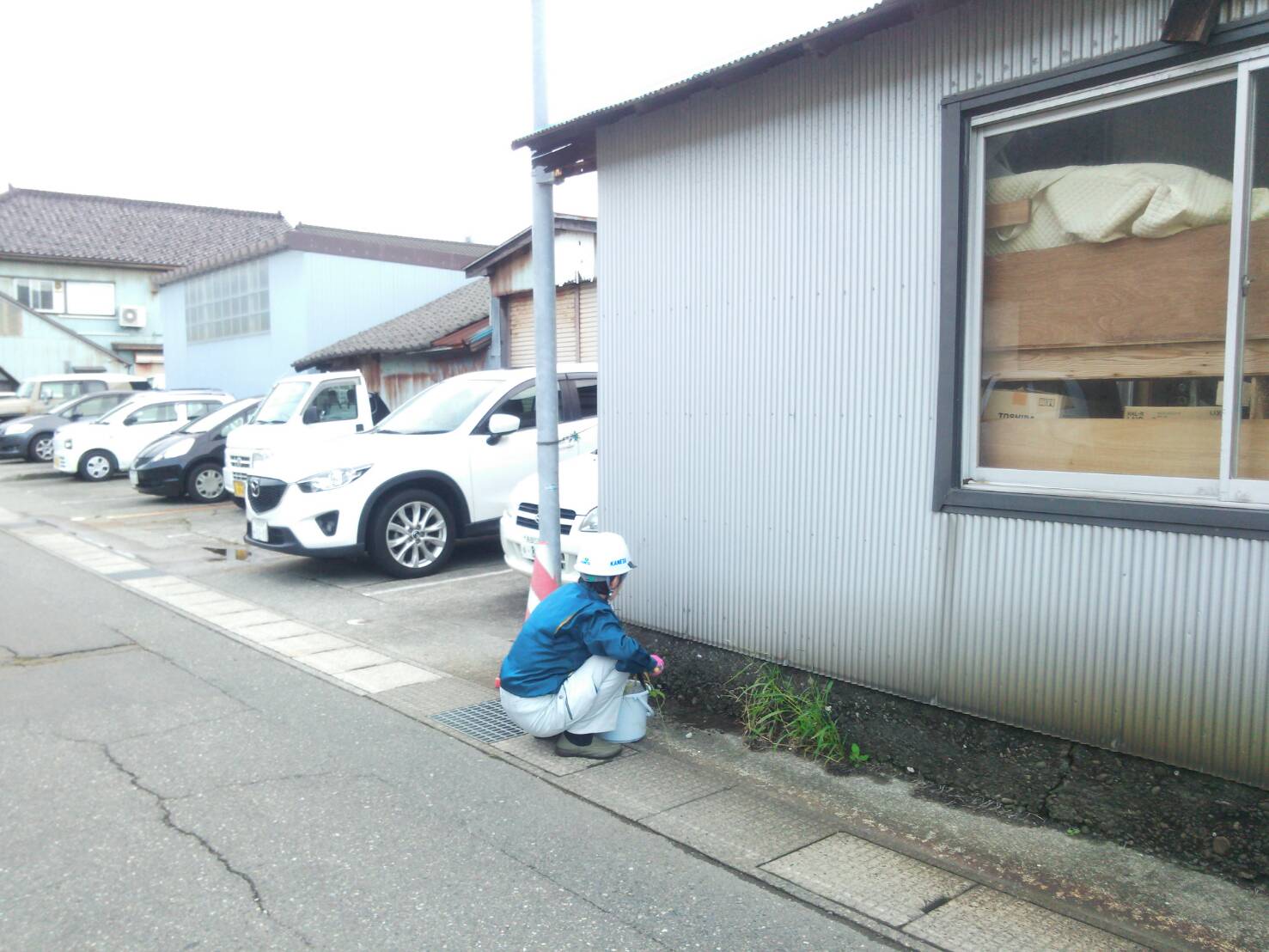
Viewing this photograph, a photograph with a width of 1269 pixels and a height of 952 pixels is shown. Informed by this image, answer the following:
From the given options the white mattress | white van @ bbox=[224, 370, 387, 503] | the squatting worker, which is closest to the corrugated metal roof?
the white mattress

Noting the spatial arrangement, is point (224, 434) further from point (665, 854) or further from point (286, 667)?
point (665, 854)

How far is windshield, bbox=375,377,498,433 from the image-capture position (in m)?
10.3

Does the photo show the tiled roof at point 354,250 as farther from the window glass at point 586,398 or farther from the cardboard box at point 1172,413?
the cardboard box at point 1172,413

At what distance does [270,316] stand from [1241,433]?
22.5 metres

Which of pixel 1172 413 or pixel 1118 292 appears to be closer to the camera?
pixel 1172 413

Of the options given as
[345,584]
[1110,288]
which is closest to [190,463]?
[345,584]

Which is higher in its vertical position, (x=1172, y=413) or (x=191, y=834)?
(x=1172, y=413)

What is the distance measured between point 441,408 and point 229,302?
17.3 metres

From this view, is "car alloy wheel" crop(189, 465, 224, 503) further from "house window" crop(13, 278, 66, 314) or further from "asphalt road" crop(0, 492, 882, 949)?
"house window" crop(13, 278, 66, 314)

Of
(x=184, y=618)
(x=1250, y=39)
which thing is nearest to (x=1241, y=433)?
(x=1250, y=39)

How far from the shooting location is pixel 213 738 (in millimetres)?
5574

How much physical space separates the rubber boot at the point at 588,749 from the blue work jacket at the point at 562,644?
A: 0.98 ft

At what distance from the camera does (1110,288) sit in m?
4.50

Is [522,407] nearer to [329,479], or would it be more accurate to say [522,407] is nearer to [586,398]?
[586,398]
